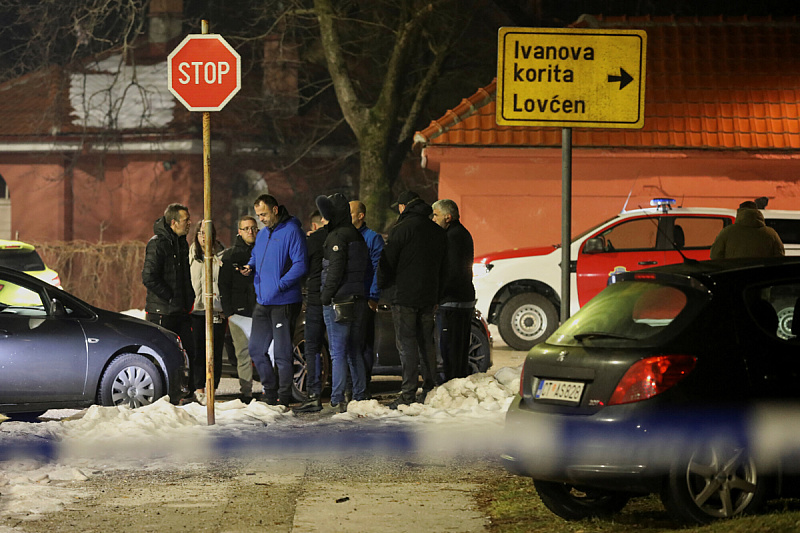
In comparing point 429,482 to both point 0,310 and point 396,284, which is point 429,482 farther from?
point 0,310

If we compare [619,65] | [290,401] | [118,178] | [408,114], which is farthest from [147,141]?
[619,65]

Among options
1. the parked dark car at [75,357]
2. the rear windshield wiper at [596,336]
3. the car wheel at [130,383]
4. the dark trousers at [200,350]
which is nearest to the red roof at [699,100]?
the dark trousers at [200,350]

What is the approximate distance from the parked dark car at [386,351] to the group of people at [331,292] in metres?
0.25

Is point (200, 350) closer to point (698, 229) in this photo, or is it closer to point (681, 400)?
point (681, 400)

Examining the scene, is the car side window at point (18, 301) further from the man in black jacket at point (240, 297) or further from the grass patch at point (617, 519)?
the grass patch at point (617, 519)

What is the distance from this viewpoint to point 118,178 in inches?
1180

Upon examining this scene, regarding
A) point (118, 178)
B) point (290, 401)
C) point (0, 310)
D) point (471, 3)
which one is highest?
point (471, 3)

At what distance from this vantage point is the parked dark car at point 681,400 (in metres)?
6.02

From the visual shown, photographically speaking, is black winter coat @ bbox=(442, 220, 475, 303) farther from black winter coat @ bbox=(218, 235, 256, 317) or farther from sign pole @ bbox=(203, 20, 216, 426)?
sign pole @ bbox=(203, 20, 216, 426)

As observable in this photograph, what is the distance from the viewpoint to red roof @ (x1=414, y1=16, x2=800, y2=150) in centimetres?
1892

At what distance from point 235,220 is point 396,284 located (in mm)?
19515

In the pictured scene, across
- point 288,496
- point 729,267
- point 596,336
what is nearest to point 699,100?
point 729,267

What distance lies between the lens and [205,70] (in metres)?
9.43

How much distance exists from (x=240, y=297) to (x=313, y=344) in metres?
0.89
